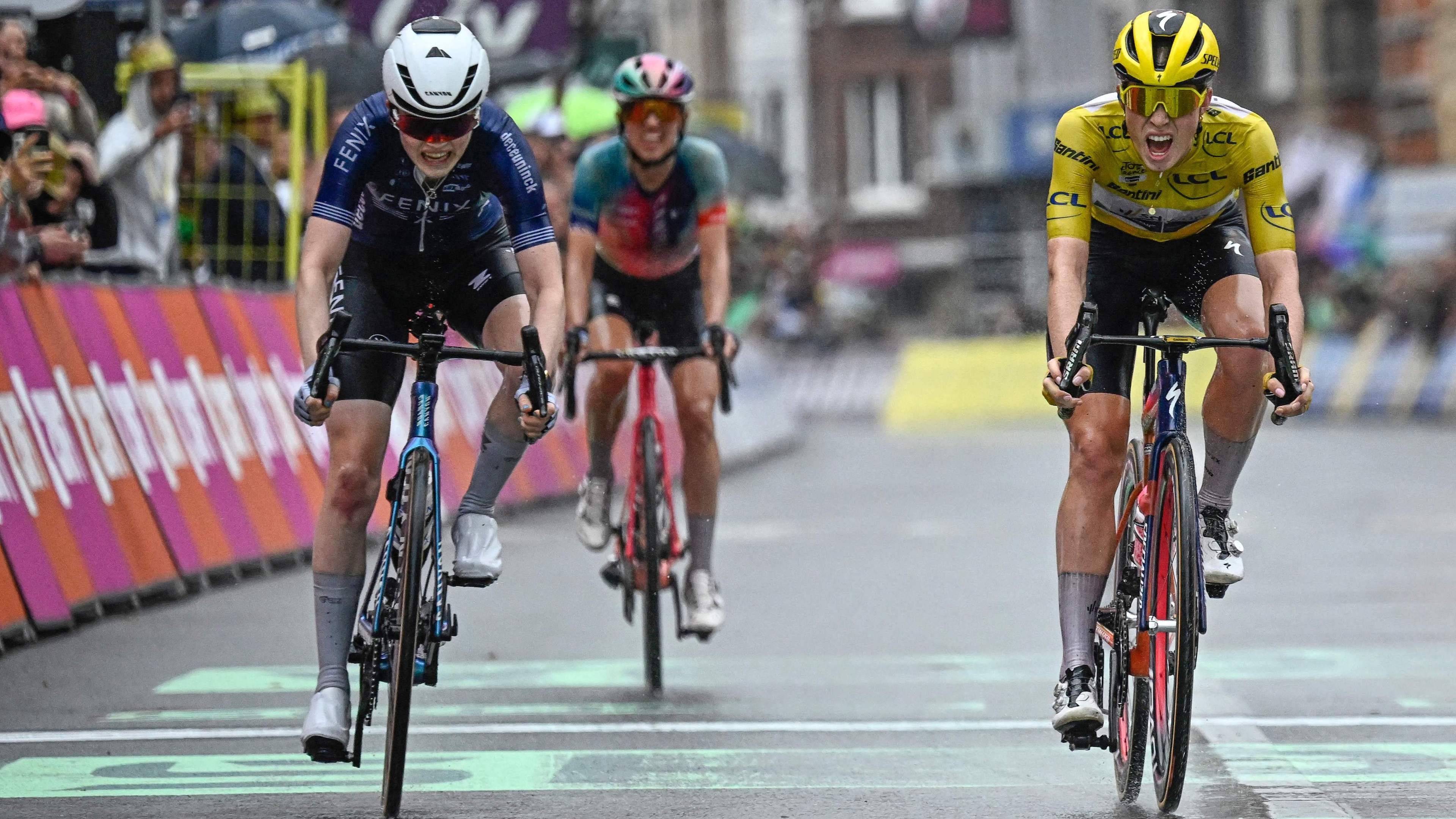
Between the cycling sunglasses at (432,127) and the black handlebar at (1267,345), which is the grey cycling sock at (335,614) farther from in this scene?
the black handlebar at (1267,345)

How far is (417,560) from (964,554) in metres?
8.19

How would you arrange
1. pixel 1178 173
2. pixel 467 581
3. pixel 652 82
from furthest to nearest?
pixel 652 82 < pixel 467 581 < pixel 1178 173

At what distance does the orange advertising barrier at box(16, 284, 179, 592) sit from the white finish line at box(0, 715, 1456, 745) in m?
2.97

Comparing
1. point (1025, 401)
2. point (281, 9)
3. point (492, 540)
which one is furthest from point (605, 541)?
point (1025, 401)

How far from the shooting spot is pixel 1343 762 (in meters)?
7.27

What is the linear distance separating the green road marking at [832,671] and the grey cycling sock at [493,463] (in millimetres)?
1981

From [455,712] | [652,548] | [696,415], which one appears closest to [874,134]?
[696,415]

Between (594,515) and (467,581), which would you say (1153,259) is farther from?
(594,515)

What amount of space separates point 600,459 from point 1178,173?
361cm

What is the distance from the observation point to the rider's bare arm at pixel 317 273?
6633mm

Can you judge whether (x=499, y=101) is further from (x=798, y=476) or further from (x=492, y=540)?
(x=492, y=540)

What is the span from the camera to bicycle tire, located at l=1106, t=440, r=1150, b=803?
649 cm

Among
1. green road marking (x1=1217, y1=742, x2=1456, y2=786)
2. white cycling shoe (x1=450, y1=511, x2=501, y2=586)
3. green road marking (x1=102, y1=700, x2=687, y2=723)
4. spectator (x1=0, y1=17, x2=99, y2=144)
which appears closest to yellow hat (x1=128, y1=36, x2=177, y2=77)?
spectator (x1=0, y1=17, x2=99, y2=144)

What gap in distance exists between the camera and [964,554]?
1425 centimetres
